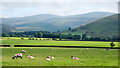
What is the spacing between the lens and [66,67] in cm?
2455

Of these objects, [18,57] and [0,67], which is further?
[18,57]

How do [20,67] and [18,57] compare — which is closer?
[20,67]

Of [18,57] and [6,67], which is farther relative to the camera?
[18,57]

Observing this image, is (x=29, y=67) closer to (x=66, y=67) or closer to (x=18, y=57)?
(x=66, y=67)

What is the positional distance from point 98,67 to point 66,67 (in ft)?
11.9

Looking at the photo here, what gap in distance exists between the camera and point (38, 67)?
2484 cm

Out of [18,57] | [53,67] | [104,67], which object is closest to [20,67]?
[53,67]

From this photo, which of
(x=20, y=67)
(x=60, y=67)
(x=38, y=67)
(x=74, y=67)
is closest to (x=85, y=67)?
(x=74, y=67)

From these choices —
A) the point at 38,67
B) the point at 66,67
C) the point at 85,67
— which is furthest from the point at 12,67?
the point at 85,67

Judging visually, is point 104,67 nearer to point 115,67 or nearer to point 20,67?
point 115,67

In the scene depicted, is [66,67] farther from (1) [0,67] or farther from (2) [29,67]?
(1) [0,67]

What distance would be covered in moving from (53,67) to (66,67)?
58.3 inches

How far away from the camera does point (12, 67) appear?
24.6m

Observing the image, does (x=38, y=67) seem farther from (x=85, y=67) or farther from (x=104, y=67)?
(x=104, y=67)
